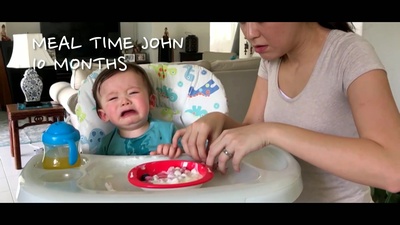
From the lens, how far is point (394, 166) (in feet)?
1.79

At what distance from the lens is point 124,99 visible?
108 centimetres

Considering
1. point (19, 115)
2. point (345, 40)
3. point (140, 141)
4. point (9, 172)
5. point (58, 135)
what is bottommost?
point (9, 172)

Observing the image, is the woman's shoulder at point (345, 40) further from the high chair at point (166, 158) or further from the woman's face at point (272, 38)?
the high chair at point (166, 158)

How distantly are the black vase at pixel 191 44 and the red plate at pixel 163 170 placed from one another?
17.1 feet

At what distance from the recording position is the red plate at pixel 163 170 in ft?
2.24

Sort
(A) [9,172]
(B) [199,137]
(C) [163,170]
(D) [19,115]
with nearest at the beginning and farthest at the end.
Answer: (B) [199,137] → (C) [163,170] → (A) [9,172] → (D) [19,115]

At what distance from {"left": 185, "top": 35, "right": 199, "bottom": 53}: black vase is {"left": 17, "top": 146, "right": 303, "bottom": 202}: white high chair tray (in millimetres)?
5190

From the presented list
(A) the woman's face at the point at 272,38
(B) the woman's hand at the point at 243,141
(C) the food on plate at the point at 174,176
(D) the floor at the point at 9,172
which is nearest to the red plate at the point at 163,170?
(C) the food on plate at the point at 174,176

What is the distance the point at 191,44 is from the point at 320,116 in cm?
537

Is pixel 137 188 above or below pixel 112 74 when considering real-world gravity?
below

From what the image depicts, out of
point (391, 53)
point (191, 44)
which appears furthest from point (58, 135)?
point (191, 44)

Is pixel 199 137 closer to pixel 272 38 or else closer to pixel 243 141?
pixel 243 141
